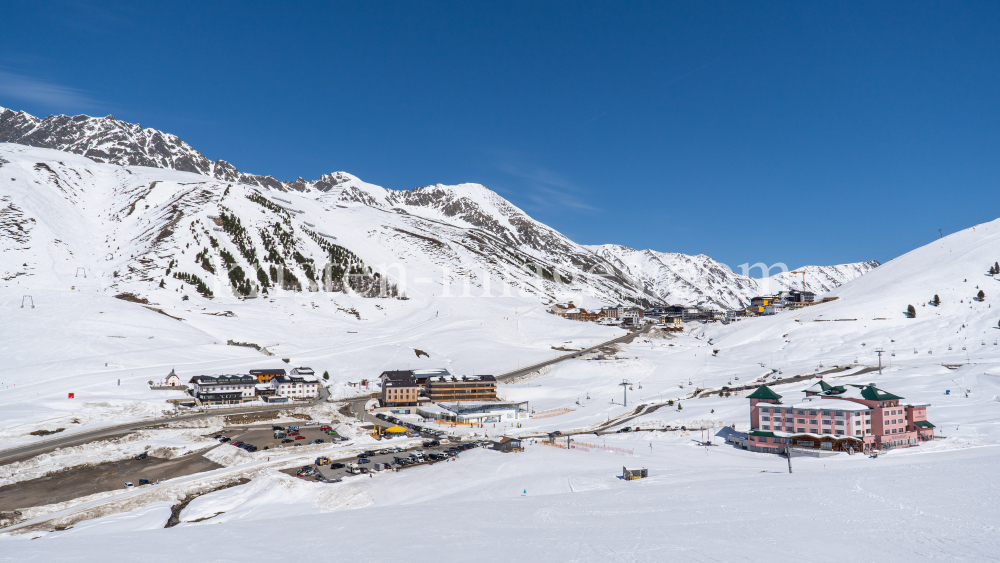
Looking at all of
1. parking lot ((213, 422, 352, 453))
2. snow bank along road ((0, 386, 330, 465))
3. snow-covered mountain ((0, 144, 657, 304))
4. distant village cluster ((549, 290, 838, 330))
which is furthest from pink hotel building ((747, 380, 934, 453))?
snow-covered mountain ((0, 144, 657, 304))

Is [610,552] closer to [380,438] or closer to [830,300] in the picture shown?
[380,438]

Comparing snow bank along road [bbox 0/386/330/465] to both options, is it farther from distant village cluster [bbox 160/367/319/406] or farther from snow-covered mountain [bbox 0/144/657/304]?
snow-covered mountain [bbox 0/144/657/304]

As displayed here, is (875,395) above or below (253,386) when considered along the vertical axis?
above

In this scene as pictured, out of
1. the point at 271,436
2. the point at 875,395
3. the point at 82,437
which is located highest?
the point at 875,395

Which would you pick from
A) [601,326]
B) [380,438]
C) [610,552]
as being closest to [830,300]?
[601,326]

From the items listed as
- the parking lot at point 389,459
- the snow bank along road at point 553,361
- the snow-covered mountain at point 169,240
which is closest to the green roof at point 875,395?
the parking lot at point 389,459

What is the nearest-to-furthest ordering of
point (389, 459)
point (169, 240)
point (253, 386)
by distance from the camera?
point (389, 459)
point (253, 386)
point (169, 240)

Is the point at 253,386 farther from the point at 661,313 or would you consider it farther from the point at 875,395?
the point at 661,313

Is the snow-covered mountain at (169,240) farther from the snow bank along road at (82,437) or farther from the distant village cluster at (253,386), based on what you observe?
the snow bank along road at (82,437)

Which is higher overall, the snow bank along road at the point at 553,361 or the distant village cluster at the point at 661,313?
the distant village cluster at the point at 661,313

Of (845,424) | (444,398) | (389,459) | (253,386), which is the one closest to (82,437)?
(253,386)
